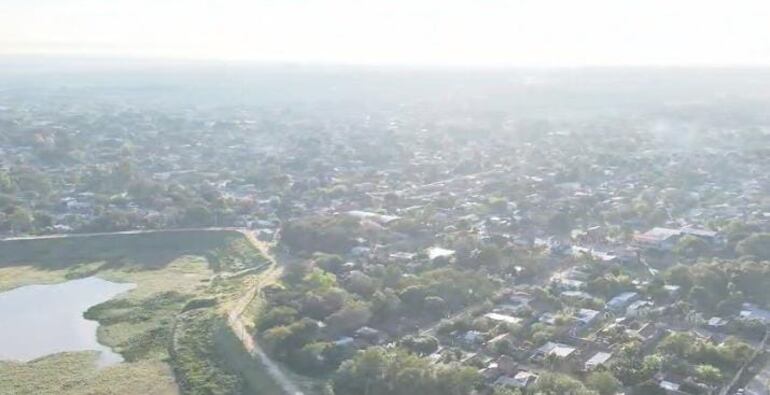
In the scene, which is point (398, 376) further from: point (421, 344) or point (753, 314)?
point (753, 314)

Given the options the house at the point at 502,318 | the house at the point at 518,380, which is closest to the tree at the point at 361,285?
the house at the point at 502,318

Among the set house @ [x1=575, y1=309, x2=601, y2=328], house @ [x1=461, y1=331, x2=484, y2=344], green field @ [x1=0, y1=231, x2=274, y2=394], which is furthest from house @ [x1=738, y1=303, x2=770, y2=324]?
green field @ [x1=0, y1=231, x2=274, y2=394]

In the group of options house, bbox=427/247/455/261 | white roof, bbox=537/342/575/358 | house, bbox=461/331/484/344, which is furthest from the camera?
house, bbox=427/247/455/261

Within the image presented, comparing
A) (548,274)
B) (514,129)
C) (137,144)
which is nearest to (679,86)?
(514,129)

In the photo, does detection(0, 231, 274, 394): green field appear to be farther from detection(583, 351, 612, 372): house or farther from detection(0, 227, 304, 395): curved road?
detection(583, 351, 612, 372): house

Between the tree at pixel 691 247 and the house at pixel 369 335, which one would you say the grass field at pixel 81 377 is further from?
the tree at pixel 691 247

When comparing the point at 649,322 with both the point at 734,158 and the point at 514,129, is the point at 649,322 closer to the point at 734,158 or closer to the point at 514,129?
the point at 734,158
